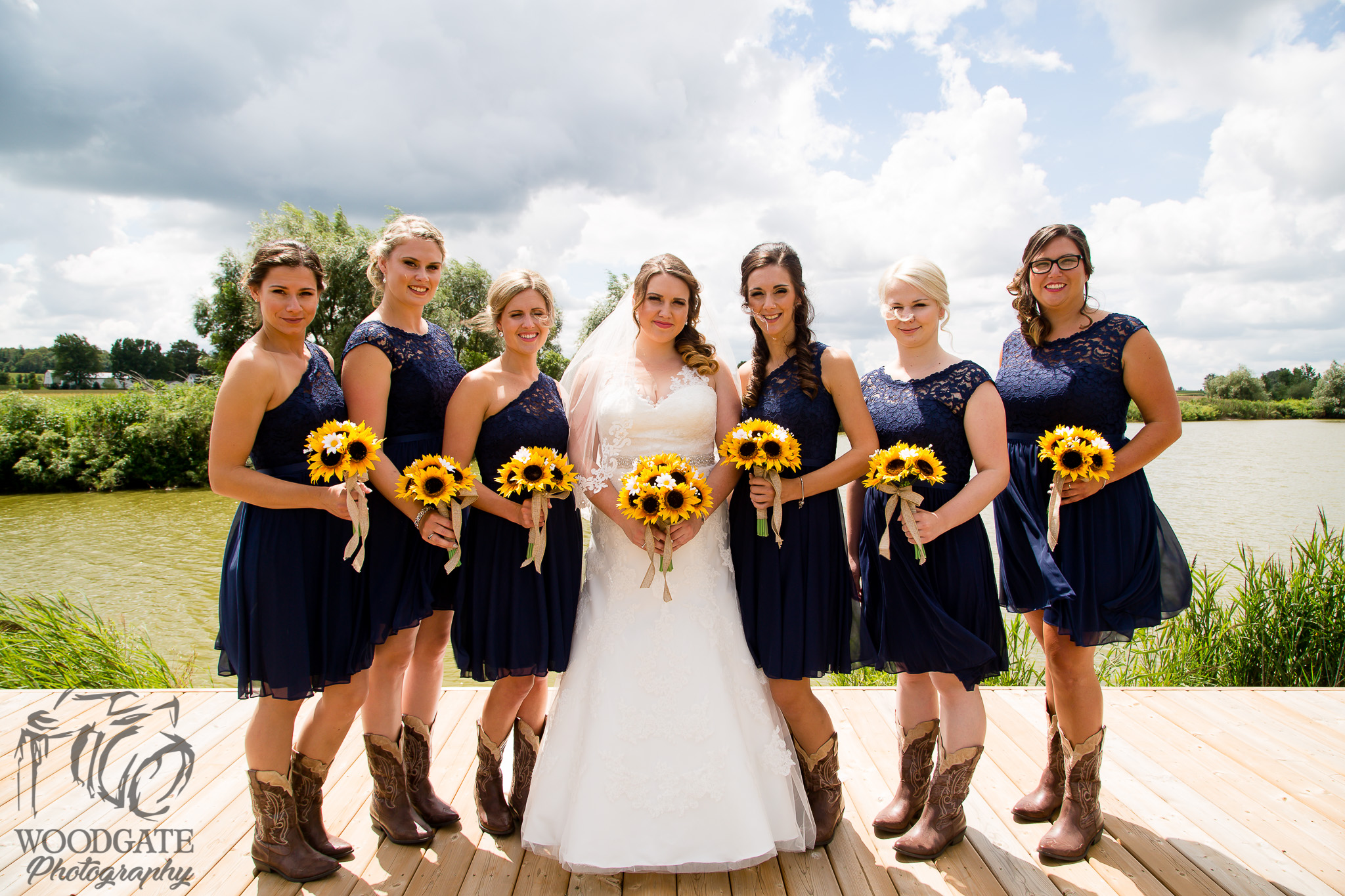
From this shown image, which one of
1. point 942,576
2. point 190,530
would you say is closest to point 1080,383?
point 942,576

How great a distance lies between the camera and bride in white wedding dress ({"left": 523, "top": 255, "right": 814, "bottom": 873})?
8.30 feet

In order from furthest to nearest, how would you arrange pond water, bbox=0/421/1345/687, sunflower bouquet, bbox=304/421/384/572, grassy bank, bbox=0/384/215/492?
grassy bank, bbox=0/384/215/492
pond water, bbox=0/421/1345/687
sunflower bouquet, bbox=304/421/384/572

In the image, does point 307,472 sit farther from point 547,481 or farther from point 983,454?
point 983,454

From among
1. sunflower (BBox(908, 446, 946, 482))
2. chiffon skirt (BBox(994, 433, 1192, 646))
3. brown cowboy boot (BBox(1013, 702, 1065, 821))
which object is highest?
sunflower (BBox(908, 446, 946, 482))

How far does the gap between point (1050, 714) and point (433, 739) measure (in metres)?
3.10

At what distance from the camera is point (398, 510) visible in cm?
277

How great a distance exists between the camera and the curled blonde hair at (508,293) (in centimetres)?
292

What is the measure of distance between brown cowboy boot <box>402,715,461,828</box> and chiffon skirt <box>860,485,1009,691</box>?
6.37 feet

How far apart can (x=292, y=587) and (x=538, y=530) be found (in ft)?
2.97

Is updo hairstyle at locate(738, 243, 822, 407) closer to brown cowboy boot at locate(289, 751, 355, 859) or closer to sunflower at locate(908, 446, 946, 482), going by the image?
sunflower at locate(908, 446, 946, 482)

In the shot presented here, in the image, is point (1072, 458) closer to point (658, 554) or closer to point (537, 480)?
point (658, 554)

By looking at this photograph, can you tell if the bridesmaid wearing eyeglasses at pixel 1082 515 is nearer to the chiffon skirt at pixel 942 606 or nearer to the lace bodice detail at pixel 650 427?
the chiffon skirt at pixel 942 606

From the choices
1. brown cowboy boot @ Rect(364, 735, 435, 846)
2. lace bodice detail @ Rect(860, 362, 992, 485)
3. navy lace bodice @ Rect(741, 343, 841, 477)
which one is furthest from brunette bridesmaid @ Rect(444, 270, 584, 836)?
lace bodice detail @ Rect(860, 362, 992, 485)

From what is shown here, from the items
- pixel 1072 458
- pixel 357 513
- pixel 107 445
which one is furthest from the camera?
pixel 107 445
